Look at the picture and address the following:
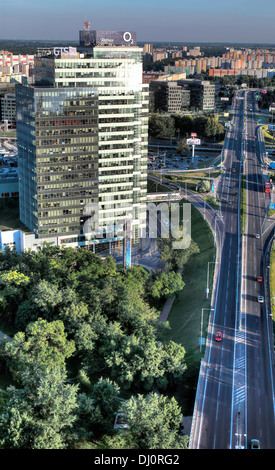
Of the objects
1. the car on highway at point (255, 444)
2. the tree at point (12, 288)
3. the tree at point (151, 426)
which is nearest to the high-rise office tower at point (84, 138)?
the tree at point (12, 288)

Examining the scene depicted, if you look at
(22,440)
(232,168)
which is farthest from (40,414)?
(232,168)

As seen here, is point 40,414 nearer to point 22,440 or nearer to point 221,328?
point 22,440

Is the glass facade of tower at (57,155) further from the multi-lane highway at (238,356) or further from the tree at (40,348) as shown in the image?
the tree at (40,348)

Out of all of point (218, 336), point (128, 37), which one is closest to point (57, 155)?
point (128, 37)

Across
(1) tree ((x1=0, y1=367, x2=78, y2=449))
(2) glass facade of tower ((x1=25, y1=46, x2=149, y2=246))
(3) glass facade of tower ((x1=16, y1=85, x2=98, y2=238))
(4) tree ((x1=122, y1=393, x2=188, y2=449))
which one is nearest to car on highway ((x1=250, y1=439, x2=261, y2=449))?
(4) tree ((x1=122, y1=393, x2=188, y2=449))

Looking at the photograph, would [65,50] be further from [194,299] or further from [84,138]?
[194,299]

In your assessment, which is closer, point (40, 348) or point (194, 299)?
point (40, 348)

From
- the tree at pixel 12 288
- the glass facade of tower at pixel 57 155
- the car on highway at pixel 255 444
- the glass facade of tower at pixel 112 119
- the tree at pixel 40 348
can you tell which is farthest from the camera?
the glass facade of tower at pixel 112 119
